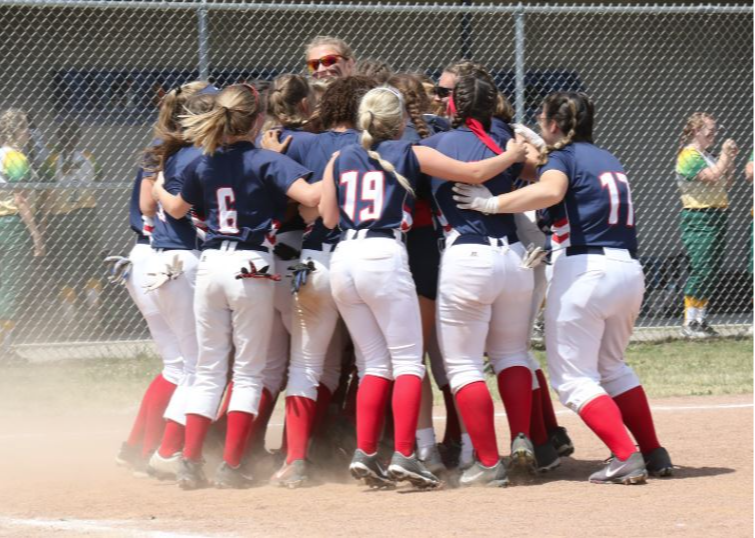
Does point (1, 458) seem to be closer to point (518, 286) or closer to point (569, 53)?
point (518, 286)

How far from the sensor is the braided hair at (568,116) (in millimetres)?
5641

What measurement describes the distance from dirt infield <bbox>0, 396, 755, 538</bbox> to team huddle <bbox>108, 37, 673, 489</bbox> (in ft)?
0.53

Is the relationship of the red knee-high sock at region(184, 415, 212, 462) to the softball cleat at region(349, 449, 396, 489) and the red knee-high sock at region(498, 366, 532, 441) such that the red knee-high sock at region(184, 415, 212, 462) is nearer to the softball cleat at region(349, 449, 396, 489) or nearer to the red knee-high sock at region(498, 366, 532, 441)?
the softball cleat at region(349, 449, 396, 489)

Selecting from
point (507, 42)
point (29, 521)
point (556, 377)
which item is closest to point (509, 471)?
point (556, 377)

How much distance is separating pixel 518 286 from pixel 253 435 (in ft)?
4.97

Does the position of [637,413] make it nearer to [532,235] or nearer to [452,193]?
[532,235]

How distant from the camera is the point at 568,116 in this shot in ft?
18.5

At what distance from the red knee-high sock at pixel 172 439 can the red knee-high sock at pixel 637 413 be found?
2076mm

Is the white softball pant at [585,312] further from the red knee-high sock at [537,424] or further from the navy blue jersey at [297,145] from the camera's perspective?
the navy blue jersey at [297,145]

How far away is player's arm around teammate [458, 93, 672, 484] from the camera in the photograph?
18.1 ft

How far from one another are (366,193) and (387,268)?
1.12 feet

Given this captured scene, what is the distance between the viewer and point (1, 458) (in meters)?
6.44

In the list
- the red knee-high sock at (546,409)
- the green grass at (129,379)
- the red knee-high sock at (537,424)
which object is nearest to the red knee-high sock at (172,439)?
the red knee-high sock at (537,424)

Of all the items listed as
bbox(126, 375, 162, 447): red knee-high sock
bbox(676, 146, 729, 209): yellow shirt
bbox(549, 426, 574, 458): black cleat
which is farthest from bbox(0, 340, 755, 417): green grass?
bbox(549, 426, 574, 458): black cleat
